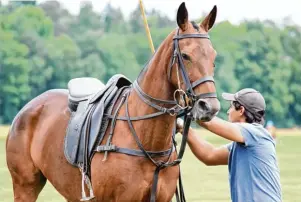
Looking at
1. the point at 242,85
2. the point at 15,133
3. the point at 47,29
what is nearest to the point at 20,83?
the point at 47,29

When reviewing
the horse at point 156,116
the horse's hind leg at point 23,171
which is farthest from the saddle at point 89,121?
the horse's hind leg at point 23,171

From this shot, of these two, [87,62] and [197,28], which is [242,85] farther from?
[197,28]

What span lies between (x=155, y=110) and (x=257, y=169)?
3.37 feet

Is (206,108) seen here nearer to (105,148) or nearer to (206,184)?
(105,148)

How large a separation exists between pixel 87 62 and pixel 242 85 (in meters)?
17.7

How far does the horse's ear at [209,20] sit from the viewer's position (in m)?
6.12

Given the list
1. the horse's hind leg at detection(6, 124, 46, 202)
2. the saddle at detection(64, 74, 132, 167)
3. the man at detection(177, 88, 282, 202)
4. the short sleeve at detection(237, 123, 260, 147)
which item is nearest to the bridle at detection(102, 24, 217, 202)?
the saddle at detection(64, 74, 132, 167)

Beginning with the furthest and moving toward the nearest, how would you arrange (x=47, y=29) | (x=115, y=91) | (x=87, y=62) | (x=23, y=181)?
(x=47, y=29) → (x=87, y=62) → (x=23, y=181) → (x=115, y=91)

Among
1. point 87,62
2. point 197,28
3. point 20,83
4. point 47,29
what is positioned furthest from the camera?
point 47,29

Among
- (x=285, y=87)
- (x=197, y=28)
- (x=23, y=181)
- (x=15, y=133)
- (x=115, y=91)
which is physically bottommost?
(x=285, y=87)

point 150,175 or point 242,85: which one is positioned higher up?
point 150,175

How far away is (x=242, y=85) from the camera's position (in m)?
81.2

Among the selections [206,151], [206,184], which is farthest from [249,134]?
[206,184]

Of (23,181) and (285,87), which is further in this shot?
(285,87)
